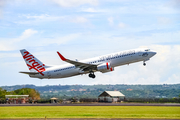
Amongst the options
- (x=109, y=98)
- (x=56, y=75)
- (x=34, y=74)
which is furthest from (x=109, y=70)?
(x=109, y=98)

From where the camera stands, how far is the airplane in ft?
209

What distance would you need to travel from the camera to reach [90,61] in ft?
224

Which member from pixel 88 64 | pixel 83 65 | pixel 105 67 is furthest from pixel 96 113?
pixel 83 65

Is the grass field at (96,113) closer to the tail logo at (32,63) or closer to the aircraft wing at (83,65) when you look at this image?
the aircraft wing at (83,65)

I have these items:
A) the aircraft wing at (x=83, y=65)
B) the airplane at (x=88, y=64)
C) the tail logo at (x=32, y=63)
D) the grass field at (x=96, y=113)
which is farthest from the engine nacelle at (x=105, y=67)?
the tail logo at (x=32, y=63)

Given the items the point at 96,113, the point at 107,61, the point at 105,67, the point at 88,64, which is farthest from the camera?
the point at 88,64

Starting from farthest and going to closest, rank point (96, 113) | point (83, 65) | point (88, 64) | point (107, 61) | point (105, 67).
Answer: point (83, 65) < point (88, 64) < point (107, 61) < point (105, 67) < point (96, 113)

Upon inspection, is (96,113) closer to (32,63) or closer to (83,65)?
(83,65)

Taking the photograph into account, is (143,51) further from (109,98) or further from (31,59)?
(109,98)

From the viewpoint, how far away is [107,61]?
65.8m

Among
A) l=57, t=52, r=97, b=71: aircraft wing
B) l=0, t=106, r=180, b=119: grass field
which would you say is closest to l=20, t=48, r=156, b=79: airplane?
l=57, t=52, r=97, b=71: aircraft wing

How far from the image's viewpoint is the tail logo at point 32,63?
74988 millimetres

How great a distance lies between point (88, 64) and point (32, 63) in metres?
19.0

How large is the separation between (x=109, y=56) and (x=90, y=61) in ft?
16.9
